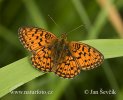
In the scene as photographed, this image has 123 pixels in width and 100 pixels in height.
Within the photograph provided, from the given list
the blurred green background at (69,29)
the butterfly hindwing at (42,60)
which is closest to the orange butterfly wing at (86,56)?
the butterfly hindwing at (42,60)

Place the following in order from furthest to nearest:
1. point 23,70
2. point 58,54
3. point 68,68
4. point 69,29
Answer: point 69,29, point 58,54, point 68,68, point 23,70

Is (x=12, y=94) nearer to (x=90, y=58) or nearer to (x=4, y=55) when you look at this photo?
(x=4, y=55)

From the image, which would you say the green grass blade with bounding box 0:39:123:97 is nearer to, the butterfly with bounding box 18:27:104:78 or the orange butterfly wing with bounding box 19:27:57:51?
the butterfly with bounding box 18:27:104:78

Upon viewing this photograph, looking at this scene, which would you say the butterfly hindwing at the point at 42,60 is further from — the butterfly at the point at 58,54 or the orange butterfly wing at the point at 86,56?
the orange butterfly wing at the point at 86,56

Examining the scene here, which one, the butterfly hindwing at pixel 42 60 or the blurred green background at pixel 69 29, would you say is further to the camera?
the blurred green background at pixel 69 29

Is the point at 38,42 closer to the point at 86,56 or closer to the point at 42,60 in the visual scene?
the point at 42,60

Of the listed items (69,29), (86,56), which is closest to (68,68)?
(86,56)

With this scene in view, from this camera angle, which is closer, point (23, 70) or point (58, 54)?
point (23, 70)
